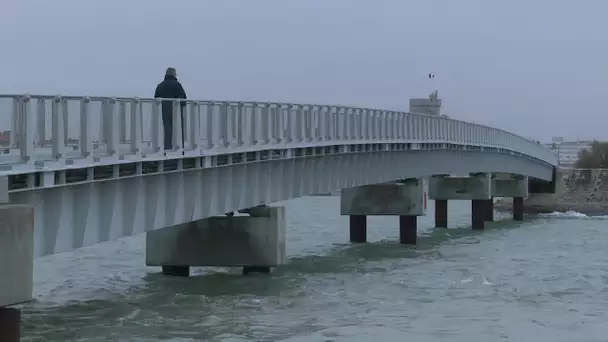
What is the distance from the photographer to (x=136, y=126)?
2314 cm

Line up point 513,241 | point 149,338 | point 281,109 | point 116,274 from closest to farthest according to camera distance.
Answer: point 149,338 < point 281,109 < point 116,274 < point 513,241

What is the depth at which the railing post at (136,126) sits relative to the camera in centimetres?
2295

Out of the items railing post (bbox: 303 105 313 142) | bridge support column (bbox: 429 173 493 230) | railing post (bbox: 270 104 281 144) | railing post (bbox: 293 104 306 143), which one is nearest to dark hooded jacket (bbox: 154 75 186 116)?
railing post (bbox: 270 104 281 144)

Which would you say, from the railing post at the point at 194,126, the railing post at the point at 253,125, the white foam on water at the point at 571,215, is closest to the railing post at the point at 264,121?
the railing post at the point at 253,125

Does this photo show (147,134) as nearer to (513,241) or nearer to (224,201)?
(224,201)

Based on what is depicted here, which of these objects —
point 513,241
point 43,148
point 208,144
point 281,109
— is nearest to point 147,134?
point 208,144

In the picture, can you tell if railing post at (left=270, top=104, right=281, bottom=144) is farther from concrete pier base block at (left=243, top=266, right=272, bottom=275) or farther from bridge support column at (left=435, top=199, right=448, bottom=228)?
bridge support column at (left=435, top=199, right=448, bottom=228)

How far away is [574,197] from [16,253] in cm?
8026

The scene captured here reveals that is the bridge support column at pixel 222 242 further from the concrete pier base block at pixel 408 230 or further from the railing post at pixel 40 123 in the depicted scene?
the concrete pier base block at pixel 408 230

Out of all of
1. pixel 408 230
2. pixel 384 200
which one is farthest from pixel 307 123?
pixel 408 230

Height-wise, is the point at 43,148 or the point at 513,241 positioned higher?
the point at 43,148

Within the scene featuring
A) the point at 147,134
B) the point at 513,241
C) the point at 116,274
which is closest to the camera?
the point at 147,134

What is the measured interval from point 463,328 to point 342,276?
11.0 m

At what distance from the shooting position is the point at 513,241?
181 ft
